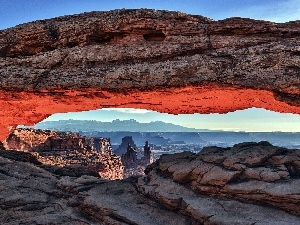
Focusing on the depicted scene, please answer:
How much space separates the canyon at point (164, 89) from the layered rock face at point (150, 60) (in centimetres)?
6

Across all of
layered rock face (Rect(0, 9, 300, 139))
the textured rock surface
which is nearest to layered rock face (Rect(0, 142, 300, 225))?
the textured rock surface

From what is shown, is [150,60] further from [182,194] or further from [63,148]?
[63,148]

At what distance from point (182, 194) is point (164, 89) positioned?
5577 mm

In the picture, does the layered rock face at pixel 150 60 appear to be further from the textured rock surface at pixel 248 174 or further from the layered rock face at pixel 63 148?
the layered rock face at pixel 63 148

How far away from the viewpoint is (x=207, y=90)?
643 inches

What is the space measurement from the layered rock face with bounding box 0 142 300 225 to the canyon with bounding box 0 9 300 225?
0.06 metres

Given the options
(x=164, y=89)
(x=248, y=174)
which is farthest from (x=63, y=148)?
(x=248, y=174)

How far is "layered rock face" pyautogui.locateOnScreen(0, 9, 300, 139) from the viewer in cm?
1512

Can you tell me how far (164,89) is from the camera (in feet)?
52.9

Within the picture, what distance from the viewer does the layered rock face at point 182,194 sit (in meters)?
13.5

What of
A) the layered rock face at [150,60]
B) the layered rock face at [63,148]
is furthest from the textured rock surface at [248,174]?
the layered rock face at [63,148]

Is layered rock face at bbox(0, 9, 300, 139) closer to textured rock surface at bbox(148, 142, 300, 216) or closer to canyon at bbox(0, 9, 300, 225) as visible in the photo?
canyon at bbox(0, 9, 300, 225)

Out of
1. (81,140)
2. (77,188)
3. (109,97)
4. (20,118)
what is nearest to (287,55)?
(109,97)

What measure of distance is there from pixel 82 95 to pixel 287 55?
11.3 metres
